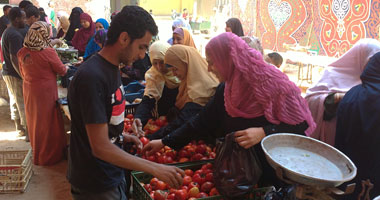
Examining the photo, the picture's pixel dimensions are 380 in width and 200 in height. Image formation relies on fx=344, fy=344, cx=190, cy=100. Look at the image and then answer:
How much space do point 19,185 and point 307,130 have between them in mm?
3423

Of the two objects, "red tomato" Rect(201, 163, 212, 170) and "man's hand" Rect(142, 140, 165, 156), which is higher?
"man's hand" Rect(142, 140, 165, 156)

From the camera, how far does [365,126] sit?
2471 mm

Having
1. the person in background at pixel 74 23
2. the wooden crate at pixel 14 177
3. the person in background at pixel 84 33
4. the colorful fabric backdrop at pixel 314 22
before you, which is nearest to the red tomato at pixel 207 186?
the wooden crate at pixel 14 177

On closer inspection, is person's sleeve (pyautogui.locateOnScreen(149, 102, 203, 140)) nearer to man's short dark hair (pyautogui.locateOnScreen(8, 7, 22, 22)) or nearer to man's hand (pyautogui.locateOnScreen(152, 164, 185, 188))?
man's hand (pyautogui.locateOnScreen(152, 164, 185, 188))

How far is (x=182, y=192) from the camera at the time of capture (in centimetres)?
230

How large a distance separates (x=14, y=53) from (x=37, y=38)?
1186mm

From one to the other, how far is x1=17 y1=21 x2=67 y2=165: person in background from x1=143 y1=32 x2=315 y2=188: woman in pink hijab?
2463mm

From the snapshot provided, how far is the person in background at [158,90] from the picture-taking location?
3535mm

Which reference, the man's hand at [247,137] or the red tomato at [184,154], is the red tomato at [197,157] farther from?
the man's hand at [247,137]

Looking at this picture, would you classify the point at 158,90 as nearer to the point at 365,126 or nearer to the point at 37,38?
the point at 37,38

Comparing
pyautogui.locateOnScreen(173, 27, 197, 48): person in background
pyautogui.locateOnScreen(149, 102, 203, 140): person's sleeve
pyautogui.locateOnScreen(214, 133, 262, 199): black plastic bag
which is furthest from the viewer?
pyautogui.locateOnScreen(173, 27, 197, 48): person in background

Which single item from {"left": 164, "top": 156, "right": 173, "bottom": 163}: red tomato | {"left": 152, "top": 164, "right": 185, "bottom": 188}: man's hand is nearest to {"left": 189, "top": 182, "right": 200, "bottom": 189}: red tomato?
{"left": 164, "top": 156, "right": 173, "bottom": 163}: red tomato

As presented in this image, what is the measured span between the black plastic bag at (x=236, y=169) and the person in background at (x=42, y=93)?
305cm

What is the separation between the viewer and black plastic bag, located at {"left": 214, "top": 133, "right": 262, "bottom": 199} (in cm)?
192
